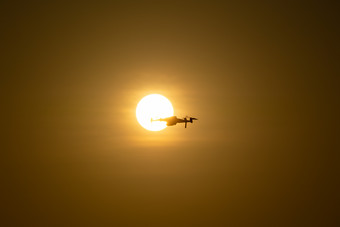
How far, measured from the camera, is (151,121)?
6862cm

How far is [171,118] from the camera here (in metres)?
68.3

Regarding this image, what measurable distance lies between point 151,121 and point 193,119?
13480 millimetres

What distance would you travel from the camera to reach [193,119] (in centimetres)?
7681

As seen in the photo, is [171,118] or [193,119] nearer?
[171,118]

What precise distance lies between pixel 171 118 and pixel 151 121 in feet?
15.9

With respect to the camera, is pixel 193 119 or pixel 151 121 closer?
pixel 151 121

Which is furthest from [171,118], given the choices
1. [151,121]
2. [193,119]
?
[193,119]

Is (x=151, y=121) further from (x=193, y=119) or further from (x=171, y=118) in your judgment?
(x=193, y=119)

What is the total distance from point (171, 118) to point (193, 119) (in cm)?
1037
